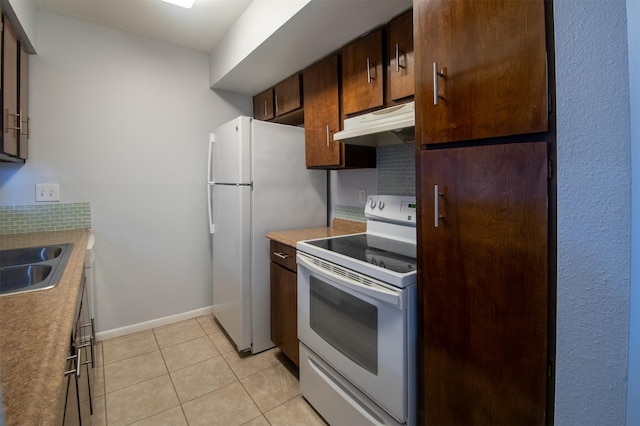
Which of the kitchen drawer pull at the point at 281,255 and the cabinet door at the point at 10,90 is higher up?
the cabinet door at the point at 10,90

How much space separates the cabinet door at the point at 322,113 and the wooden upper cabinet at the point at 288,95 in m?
0.11

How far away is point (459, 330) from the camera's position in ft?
3.32

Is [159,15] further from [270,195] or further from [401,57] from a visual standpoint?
[401,57]

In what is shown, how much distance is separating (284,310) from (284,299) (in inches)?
3.0

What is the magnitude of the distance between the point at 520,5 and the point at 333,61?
4.36 ft

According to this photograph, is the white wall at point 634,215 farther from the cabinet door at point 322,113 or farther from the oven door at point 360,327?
the cabinet door at point 322,113

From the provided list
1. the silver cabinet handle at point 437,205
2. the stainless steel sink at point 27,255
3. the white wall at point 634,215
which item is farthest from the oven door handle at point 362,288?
the stainless steel sink at point 27,255

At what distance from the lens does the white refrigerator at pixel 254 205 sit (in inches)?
83.7

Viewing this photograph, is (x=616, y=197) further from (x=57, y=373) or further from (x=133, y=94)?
(x=133, y=94)

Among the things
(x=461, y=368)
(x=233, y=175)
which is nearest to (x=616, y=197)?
(x=461, y=368)

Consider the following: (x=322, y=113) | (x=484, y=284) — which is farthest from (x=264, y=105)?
(x=484, y=284)

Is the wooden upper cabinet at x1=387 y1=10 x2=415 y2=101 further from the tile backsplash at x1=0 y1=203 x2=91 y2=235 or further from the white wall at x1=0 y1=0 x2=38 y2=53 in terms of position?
the tile backsplash at x1=0 y1=203 x2=91 y2=235

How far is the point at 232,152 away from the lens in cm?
221

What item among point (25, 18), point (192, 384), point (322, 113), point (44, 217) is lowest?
point (192, 384)
